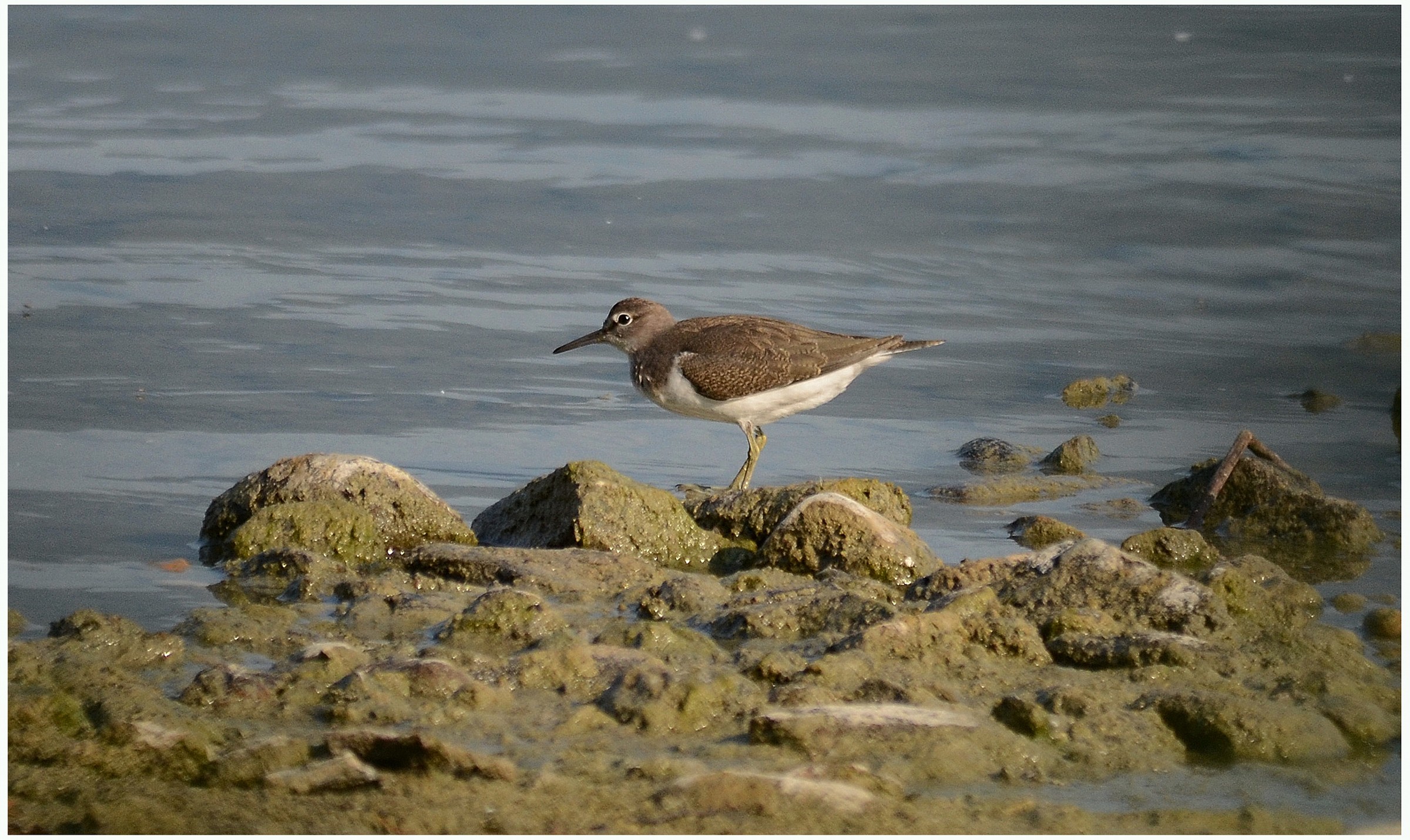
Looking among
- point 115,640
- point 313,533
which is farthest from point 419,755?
point 313,533

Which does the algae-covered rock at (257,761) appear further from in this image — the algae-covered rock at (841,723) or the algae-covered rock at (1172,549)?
the algae-covered rock at (1172,549)

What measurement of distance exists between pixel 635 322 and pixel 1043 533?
2.81m

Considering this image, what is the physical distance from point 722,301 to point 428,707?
676 cm

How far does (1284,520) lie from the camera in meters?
6.77

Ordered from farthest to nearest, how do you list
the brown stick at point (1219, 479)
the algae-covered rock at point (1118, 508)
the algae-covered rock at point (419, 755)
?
the algae-covered rock at point (1118, 508)
the brown stick at point (1219, 479)
the algae-covered rock at point (419, 755)

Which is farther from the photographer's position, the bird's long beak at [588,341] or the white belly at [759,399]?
the bird's long beak at [588,341]

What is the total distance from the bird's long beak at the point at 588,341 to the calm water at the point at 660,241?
346 mm

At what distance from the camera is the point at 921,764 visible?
407cm

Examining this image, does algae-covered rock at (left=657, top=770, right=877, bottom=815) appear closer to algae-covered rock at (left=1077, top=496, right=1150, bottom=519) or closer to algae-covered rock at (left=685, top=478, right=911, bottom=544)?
algae-covered rock at (left=685, top=478, right=911, bottom=544)

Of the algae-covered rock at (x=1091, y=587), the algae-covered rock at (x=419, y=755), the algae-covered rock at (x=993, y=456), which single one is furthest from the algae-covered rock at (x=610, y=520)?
the algae-covered rock at (x=419, y=755)

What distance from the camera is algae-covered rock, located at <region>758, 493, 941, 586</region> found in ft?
19.7

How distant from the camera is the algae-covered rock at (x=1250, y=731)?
169 inches

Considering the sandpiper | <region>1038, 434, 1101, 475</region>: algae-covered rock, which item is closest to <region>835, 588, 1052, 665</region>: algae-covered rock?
the sandpiper

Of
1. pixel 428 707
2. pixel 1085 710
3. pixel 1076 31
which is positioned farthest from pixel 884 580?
pixel 1076 31
